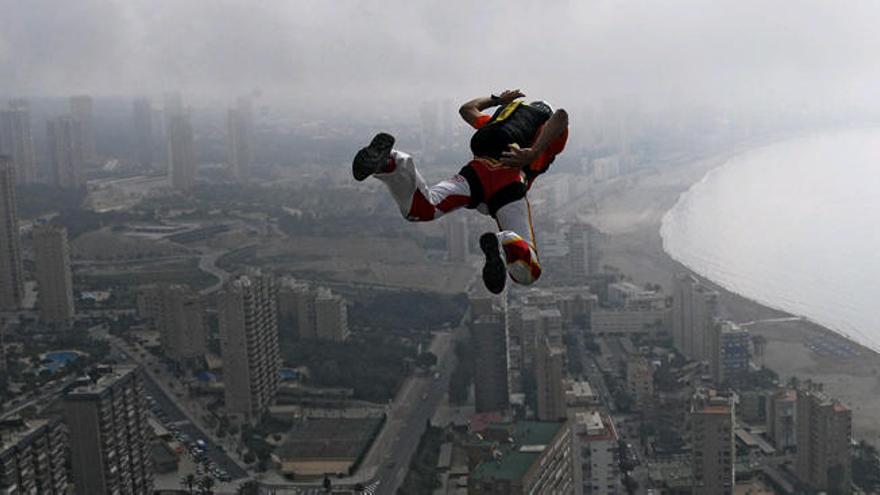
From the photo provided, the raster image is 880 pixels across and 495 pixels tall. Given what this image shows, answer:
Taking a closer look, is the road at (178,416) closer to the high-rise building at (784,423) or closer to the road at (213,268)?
the road at (213,268)

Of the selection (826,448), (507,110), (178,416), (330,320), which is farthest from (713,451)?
(507,110)

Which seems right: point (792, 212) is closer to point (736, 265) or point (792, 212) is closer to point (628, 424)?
point (736, 265)

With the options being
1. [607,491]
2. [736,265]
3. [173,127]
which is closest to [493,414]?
[607,491]

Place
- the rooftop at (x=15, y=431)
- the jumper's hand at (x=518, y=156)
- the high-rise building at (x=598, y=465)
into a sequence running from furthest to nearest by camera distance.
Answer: the high-rise building at (x=598, y=465) < the rooftop at (x=15, y=431) < the jumper's hand at (x=518, y=156)

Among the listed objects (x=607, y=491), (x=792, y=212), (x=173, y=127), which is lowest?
(x=607, y=491)

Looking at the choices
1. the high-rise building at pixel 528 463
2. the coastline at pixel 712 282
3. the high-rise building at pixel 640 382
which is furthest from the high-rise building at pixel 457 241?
the high-rise building at pixel 528 463

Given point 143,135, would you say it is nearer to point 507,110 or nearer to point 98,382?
point 98,382
